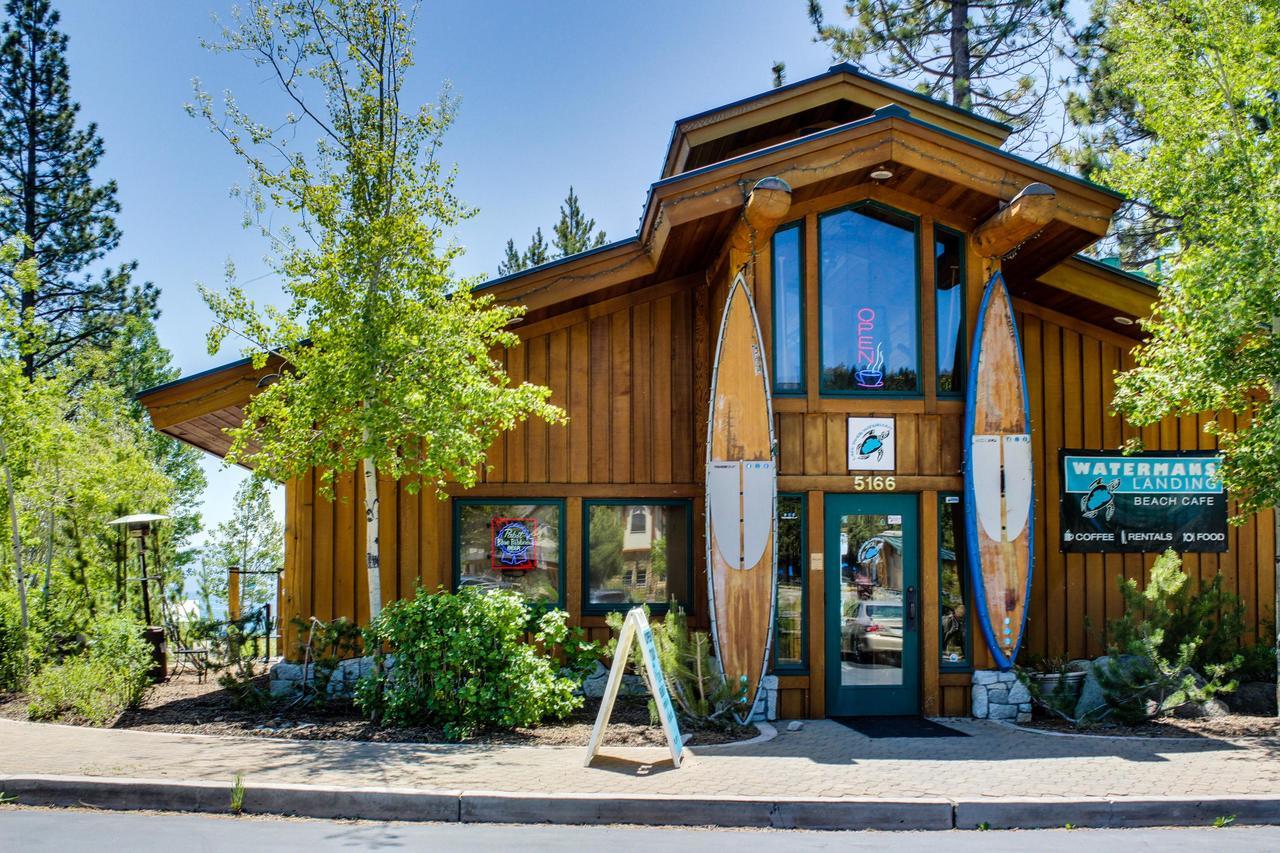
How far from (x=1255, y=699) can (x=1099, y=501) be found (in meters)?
2.59

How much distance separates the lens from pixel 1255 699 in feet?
36.2

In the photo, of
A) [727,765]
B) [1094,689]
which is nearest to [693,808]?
[727,765]

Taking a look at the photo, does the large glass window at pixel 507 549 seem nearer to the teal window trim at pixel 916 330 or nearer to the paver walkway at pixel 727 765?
the paver walkway at pixel 727 765

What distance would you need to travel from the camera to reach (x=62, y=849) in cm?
598

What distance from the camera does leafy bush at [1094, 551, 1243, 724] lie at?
9.84 meters

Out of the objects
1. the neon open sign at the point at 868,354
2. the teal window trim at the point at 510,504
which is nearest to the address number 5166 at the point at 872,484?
the neon open sign at the point at 868,354

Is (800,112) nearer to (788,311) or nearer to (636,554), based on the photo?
(788,311)

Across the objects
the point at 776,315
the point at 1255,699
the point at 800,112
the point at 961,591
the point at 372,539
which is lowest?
the point at 1255,699

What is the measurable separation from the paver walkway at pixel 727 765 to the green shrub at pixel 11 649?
2269 millimetres

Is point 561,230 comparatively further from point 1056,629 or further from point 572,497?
point 1056,629

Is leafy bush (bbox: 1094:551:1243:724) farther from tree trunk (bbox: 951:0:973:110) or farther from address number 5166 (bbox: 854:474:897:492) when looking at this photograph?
tree trunk (bbox: 951:0:973:110)

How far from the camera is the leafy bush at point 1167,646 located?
984cm

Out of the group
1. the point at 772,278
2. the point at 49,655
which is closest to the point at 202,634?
the point at 49,655

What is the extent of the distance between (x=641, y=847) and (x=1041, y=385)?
8127 mm
